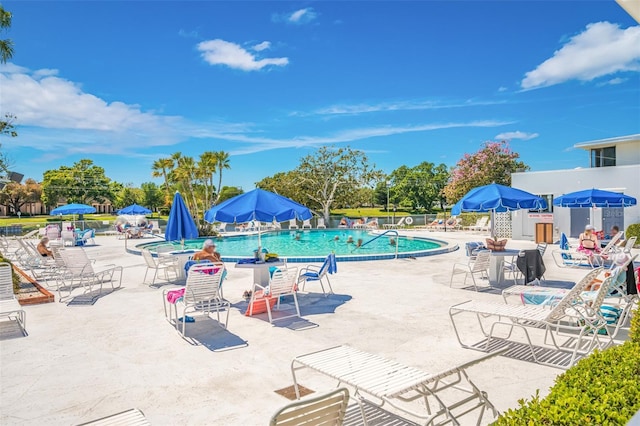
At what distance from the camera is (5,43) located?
978 cm

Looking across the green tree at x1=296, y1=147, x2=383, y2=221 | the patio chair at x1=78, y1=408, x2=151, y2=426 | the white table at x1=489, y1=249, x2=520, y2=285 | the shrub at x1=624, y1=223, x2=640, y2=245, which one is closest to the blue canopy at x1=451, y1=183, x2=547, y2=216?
the white table at x1=489, y1=249, x2=520, y2=285

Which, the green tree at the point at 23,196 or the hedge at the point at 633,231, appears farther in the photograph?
the green tree at the point at 23,196

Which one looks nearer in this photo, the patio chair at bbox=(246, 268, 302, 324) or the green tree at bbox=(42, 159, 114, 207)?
the patio chair at bbox=(246, 268, 302, 324)

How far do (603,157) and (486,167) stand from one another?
1324 cm

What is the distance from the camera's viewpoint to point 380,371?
131 inches

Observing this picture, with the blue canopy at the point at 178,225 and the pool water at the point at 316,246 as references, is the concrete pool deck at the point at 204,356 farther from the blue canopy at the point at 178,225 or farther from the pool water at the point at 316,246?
the pool water at the point at 316,246

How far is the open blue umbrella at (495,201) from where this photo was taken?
9.21 meters

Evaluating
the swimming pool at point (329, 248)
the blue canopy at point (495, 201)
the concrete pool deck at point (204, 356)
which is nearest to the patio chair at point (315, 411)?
the concrete pool deck at point (204, 356)

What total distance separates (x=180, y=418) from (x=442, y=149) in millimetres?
80943

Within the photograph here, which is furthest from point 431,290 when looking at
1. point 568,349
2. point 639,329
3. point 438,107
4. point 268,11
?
point 438,107

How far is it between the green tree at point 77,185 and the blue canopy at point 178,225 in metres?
66.2

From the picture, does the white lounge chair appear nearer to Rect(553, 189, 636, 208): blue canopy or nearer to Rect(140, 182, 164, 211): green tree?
Rect(553, 189, 636, 208): blue canopy

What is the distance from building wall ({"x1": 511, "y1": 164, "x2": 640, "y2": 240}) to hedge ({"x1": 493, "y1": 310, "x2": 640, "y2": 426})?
1947cm

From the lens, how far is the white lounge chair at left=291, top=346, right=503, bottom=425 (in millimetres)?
2959
